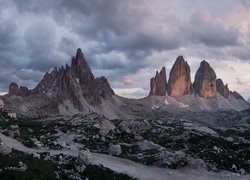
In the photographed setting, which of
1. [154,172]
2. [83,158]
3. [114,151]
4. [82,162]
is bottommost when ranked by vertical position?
[154,172]

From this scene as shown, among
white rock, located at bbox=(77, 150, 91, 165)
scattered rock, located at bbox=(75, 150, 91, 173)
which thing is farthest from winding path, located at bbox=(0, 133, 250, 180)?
scattered rock, located at bbox=(75, 150, 91, 173)

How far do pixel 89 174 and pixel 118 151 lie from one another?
64.0ft

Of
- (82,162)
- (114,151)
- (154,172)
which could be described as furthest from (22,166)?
(114,151)

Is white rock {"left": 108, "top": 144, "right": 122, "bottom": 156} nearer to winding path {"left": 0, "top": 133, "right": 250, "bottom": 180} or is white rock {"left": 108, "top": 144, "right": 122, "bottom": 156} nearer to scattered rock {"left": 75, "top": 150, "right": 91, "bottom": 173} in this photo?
winding path {"left": 0, "top": 133, "right": 250, "bottom": 180}

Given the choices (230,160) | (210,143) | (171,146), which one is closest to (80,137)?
(171,146)

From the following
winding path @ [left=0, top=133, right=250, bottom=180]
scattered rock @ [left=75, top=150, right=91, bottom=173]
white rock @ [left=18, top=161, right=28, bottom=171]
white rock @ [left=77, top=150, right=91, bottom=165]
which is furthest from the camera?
winding path @ [left=0, top=133, right=250, bottom=180]

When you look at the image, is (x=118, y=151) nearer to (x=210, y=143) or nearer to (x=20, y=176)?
Answer: (x=210, y=143)

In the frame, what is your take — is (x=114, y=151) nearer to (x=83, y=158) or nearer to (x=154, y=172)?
(x=154, y=172)

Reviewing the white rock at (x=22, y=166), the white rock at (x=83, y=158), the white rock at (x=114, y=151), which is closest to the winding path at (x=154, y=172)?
the white rock at (x=83, y=158)

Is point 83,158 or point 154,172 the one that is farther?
point 154,172

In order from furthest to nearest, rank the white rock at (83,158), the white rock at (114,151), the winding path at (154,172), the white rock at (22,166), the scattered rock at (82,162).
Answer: the white rock at (114,151) → the winding path at (154,172) → the white rock at (83,158) → the scattered rock at (82,162) → the white rock at (22,166)

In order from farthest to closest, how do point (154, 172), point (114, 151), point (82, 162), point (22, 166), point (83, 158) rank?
point (114, 151), point (154, 172), point (83, 158), point (82, 162), point (22, 166)

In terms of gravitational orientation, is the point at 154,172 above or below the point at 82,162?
below

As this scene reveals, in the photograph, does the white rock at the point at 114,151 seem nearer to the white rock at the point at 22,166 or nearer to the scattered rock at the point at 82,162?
the scattered rock at the point at 82,162
